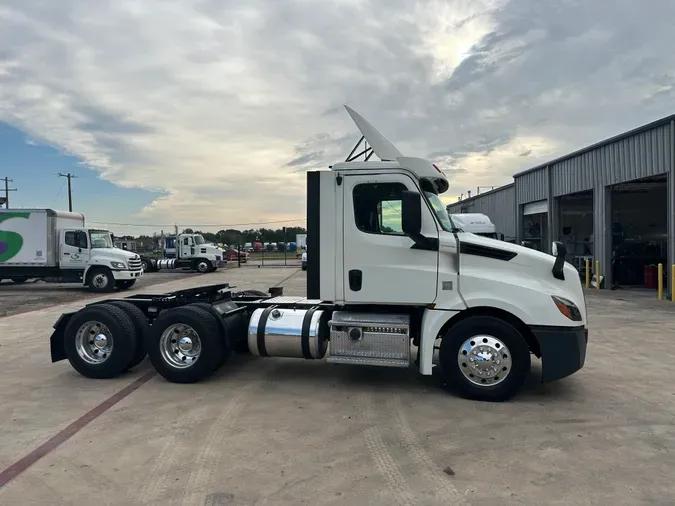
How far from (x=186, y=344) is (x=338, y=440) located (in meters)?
2.74

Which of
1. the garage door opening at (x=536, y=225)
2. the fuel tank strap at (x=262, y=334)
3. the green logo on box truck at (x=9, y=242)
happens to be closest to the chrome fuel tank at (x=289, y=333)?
the fuel tank strap at (x=262, y=334)

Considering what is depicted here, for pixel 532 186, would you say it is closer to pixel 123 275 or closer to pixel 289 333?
pixel 123 275

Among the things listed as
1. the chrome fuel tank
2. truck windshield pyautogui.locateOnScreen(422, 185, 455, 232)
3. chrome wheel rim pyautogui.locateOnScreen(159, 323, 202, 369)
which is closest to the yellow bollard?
truck windshield pyautogui.locateOnScreen(422, 185, 455, 232)

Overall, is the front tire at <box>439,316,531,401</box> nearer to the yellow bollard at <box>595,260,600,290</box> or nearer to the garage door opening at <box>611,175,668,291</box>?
the yellow bollard at <box>595,260,600,290</box>

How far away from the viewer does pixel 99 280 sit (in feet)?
63.7

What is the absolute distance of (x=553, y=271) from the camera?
543 cm

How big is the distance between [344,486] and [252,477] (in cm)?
72

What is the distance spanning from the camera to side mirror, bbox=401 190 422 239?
16.8 ft

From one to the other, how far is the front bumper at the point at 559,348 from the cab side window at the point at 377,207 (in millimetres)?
1964

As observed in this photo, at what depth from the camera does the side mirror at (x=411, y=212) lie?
511 centimetres

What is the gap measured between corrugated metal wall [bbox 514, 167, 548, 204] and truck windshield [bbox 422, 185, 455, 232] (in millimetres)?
19782

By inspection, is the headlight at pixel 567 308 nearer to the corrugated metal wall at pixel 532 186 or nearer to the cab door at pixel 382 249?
the cab door at pixel 382 249

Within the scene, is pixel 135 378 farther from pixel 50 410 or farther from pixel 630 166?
pixel 630 166

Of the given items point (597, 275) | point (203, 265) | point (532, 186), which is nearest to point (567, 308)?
point (597, 275)
